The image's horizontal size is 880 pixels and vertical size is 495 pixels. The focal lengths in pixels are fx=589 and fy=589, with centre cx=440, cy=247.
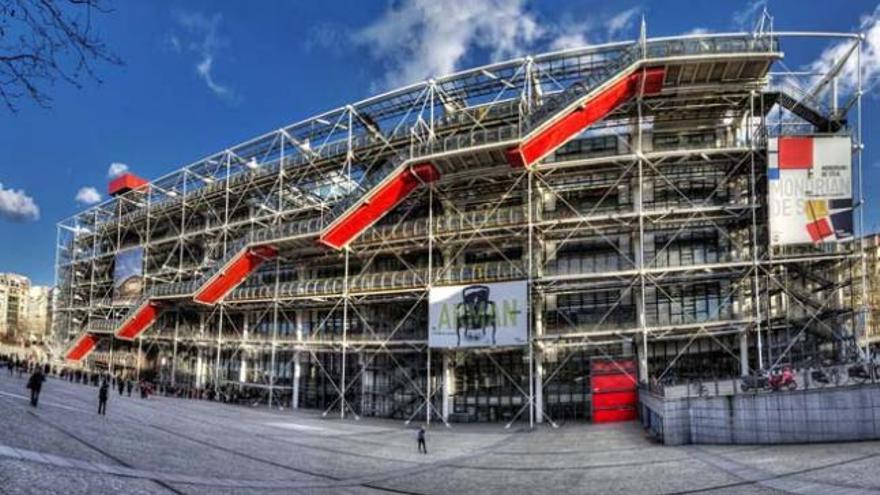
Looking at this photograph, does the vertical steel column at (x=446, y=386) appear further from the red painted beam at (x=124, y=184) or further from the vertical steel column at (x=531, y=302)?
the red painted beam at (x=124, y=184)

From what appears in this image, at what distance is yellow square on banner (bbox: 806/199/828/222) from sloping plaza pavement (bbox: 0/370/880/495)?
33.7ft

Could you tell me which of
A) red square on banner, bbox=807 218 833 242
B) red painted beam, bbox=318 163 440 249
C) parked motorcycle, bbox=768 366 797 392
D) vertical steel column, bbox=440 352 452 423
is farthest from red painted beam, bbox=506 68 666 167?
parked motorcycle, bbox=768 366 797 392

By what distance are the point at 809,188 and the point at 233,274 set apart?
27.2 metres

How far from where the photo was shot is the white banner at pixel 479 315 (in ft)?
77.2

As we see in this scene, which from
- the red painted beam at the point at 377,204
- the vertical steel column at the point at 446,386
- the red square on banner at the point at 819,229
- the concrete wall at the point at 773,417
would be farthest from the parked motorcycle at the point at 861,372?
the red painted beam at the point at 377,204

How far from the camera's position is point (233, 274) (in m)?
32.0

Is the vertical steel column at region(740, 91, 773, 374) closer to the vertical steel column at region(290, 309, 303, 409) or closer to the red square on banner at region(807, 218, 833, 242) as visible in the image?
the red square on banner at region(807, 218, 833, 242)

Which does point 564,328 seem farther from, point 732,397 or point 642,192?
point 732,397

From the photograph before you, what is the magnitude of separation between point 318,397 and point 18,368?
61.4 ft

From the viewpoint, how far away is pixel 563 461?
1517 cm

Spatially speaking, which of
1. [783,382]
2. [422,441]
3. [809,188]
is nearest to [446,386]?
[422,441]

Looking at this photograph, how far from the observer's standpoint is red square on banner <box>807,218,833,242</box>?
21688 millimetres

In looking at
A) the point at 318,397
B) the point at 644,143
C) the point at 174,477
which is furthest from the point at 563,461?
the point at 318,397

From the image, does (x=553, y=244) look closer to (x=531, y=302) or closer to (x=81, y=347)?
(x=531, y=302)
